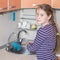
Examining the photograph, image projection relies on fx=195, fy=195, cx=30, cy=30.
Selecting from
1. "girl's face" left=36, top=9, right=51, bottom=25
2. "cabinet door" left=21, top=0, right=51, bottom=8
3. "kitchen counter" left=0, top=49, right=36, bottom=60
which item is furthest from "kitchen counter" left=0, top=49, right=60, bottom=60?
"cabinet door" left=21, top=0, right=51, bottom=8

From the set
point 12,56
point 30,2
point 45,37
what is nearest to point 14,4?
point 30,2

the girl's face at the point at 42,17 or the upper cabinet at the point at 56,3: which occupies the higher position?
the upper cabinet at the point at 56,3

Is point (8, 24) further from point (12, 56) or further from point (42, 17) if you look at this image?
point (42, 17)

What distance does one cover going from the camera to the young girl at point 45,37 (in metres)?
1.83

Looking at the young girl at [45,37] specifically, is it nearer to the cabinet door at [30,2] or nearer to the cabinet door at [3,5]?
the cabinet door at [3,5]

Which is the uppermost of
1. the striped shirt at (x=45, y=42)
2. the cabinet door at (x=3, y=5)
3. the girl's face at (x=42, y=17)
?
the cabinet door at (x=3, y=5)

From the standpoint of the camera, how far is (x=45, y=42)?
72.7 inches

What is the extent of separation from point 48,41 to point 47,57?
0.16m

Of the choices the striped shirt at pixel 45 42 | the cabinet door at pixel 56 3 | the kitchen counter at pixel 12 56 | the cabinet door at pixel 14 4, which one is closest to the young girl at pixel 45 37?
the striped shirt at pixel 45 42

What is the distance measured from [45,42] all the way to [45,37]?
53mm

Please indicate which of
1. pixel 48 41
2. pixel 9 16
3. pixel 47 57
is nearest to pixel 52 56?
pixel 47 57

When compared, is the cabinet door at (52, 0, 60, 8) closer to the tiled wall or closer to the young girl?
the tiled wall

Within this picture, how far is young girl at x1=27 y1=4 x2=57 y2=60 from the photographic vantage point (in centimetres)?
183

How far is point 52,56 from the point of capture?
1.92m
